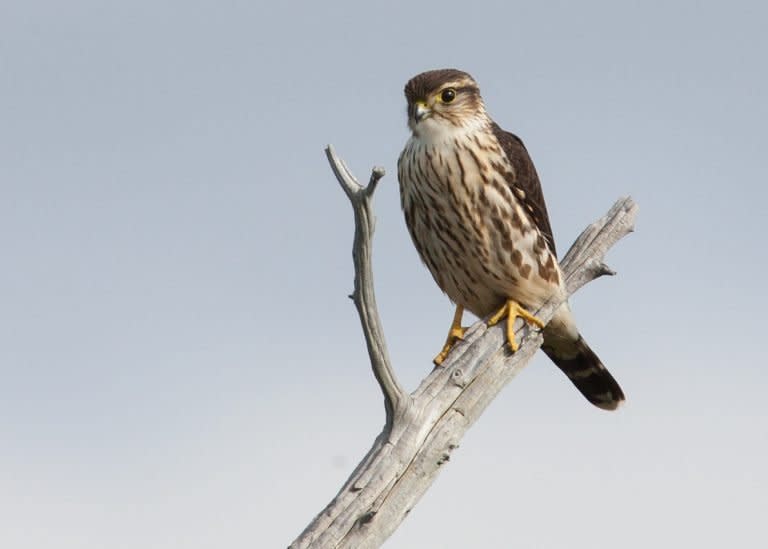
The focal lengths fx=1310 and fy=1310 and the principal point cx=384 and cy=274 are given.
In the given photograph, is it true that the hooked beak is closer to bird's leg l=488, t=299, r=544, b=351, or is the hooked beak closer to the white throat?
the white throat

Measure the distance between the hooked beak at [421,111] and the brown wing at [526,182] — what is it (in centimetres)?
42

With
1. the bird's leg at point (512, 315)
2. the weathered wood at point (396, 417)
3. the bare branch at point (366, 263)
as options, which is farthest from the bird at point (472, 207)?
the bare branch at point (366, 263)

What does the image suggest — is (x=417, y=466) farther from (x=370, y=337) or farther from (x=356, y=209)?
(x=356, y=209)

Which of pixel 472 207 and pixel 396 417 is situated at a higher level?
pixel 472 207

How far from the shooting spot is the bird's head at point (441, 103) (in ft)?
23.2

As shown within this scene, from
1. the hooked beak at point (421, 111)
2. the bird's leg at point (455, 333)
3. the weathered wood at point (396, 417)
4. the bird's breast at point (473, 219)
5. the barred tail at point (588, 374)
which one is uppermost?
the hooked beak at point (421, 111)

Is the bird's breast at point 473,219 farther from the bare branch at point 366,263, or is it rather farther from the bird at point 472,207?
the bare branch at point 366,263

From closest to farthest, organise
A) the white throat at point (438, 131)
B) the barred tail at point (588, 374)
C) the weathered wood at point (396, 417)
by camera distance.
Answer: the weathered wood at point (396, 417), the white throat at point (438, 131), the barred tail at point (588, 374)

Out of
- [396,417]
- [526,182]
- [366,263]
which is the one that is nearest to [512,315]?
[526,182]

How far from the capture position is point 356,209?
4.90 meters

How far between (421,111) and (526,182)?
0.69 meters

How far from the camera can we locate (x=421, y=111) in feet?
23.2

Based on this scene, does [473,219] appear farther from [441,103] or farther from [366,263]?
[366,263]

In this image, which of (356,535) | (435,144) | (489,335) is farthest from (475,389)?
(435,144)
